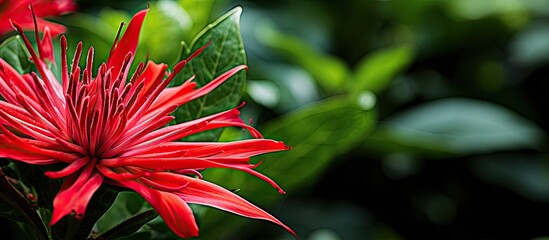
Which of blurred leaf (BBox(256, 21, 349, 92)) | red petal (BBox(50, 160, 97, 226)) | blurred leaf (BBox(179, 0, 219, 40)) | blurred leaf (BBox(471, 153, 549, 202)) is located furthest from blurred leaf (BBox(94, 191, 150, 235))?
blurred leaf (BBox(471, 153, 549, 202))

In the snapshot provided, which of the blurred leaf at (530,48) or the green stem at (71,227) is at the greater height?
the green stem at (71,227)

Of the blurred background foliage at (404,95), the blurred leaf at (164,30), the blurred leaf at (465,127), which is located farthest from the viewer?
the blurred leaf at (465,127)

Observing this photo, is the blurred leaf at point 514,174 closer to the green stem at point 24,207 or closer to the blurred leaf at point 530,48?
the blurred leaf at point 530,48

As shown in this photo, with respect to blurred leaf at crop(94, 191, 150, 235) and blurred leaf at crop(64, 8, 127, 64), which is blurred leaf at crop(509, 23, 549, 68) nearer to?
blurred leaf at crop(64, 8, 127, 64)

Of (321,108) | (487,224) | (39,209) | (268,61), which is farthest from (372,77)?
(39,209)

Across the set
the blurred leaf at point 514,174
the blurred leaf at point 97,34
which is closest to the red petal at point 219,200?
the blurred leaf at point 97,34

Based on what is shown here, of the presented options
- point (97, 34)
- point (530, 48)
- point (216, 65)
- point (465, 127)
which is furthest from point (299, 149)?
point (530, 48)
